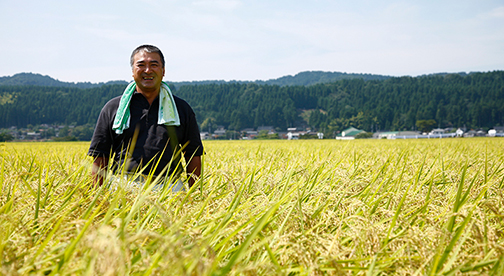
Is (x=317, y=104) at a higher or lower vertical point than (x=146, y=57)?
higher

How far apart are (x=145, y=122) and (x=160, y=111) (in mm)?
179

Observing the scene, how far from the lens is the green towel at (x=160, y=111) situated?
2773 mm

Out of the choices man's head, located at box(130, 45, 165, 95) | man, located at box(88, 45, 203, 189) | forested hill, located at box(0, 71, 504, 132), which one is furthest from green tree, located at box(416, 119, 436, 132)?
man's head, located at box(130, 45, 165, 95)

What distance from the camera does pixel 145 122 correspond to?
2898 mm

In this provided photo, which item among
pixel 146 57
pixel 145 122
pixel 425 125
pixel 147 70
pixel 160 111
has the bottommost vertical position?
pixel 425 125

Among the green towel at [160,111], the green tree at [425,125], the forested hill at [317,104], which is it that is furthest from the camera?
the forested hill at [317,104]

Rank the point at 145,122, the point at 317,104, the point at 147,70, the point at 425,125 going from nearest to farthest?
the point at 147,70
the point at 145,122
the point at 425,125
the point at 317,104

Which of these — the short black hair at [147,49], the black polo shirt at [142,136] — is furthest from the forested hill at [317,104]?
the short black hair at [147,49]

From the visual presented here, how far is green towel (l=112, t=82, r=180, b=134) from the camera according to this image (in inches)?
109

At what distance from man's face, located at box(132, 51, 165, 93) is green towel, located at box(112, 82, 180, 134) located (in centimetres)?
12

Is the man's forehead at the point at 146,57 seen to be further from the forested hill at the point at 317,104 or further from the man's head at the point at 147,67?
the forested hill at the point at 317,104

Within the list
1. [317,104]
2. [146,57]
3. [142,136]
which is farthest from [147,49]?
[317,104]

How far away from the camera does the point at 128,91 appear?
9.46 ft

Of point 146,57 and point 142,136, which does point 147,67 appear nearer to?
point 146,57
